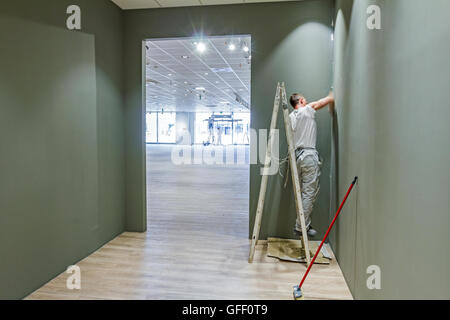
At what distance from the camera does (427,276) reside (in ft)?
3.99

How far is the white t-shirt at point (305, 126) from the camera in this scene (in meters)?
3.25

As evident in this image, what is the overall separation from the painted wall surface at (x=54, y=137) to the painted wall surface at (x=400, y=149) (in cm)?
252

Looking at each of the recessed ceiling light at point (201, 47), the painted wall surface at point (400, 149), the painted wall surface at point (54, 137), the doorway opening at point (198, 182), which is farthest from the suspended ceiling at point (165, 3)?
the recessed ceiling light at point (201, 47)

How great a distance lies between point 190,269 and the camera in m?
2.90

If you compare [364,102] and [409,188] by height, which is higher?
[364,102]

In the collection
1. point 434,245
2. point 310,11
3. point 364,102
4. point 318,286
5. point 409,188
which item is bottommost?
point 318,286

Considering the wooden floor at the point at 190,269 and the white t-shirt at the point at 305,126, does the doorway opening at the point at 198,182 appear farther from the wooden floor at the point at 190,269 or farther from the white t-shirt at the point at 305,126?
the white t-shirt at the point at 305,126

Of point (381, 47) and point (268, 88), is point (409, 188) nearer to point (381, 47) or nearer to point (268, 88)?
point (381, 47)

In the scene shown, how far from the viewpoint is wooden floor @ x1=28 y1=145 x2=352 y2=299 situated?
245cm

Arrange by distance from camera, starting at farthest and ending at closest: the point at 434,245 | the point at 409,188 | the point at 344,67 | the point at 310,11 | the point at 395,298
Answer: the point at 310,11, the point at 344,67, the point at 395,298, the point at 409,188, the point at 434,245

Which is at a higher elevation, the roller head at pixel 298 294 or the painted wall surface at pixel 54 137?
the painted wall surface at pixel 54 137

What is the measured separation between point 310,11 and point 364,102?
191 centimetres
